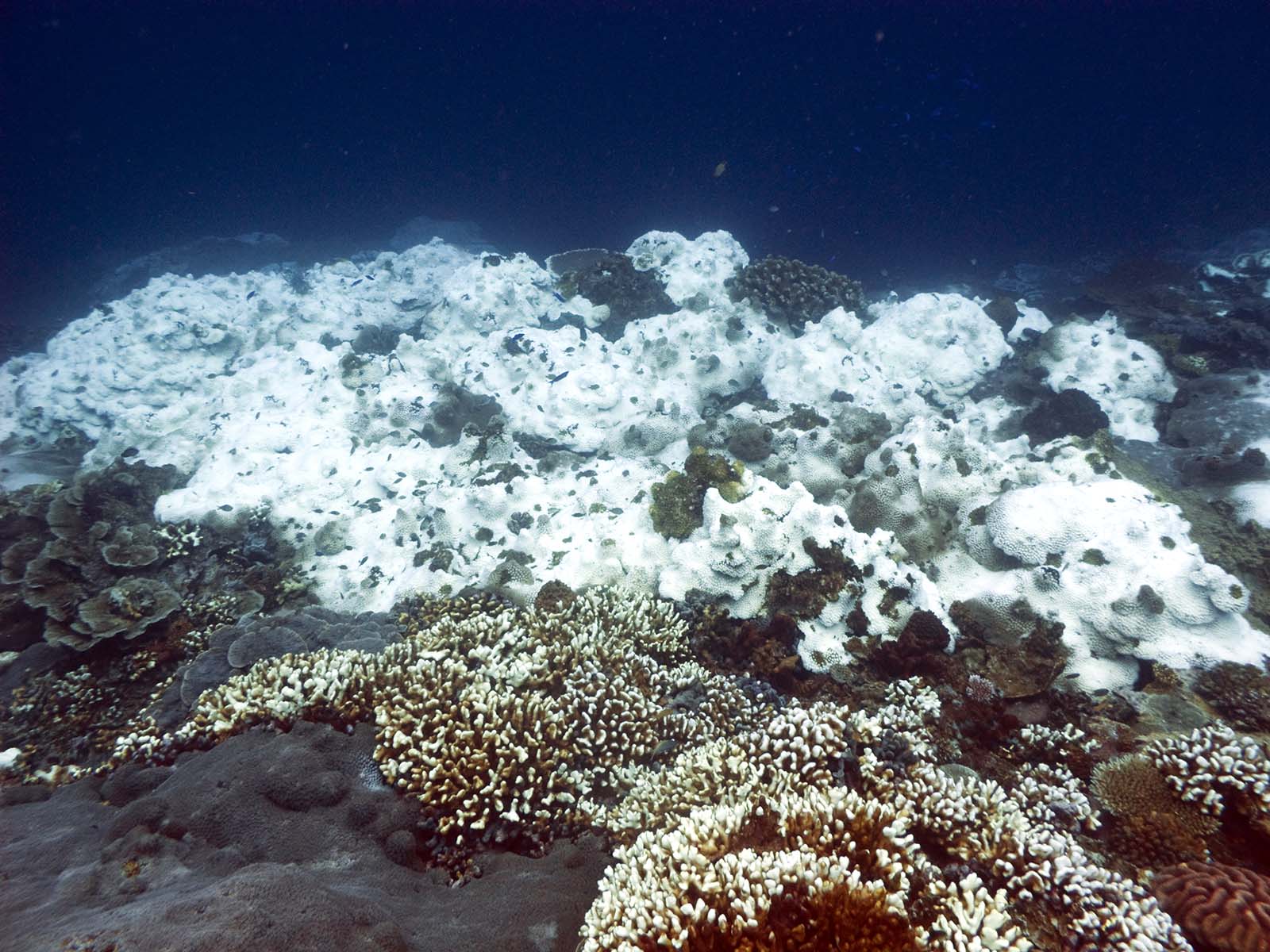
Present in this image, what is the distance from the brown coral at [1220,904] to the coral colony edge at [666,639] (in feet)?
0.08

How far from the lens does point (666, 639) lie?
7.08 meters

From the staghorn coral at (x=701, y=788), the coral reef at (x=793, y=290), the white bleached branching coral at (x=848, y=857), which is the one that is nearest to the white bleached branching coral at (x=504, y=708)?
the staghorn coral at (x=701, y=788)

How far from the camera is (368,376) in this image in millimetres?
13211

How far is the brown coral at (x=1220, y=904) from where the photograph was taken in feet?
12.1

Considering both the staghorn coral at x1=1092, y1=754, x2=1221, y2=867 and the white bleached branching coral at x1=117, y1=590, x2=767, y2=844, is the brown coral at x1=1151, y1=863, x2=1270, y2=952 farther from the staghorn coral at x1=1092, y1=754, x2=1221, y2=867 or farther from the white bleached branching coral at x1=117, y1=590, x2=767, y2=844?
the white bleached branching coral at x1=117, y1=590, x2=767, y2=844

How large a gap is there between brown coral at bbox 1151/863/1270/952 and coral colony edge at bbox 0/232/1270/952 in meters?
0.02

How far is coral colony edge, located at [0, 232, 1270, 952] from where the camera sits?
12.9 feet

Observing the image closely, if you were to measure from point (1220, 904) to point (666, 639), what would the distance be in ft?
16.6

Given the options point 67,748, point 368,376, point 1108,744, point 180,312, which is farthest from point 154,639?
point 180,312

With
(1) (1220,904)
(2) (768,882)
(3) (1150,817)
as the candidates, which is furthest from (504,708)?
(3) (1150,817)

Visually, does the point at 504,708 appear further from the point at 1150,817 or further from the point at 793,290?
the point at 793,290

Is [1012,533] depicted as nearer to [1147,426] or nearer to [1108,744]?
[1108,744]

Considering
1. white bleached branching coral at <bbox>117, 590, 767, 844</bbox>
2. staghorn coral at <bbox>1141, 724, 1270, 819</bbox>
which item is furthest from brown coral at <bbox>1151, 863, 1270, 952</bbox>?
white bleached branching coral at <bbox>117, 590, 767, 844</bbox>

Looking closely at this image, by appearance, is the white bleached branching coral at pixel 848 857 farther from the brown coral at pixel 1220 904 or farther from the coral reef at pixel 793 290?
the coral reef at pixel 793 290
